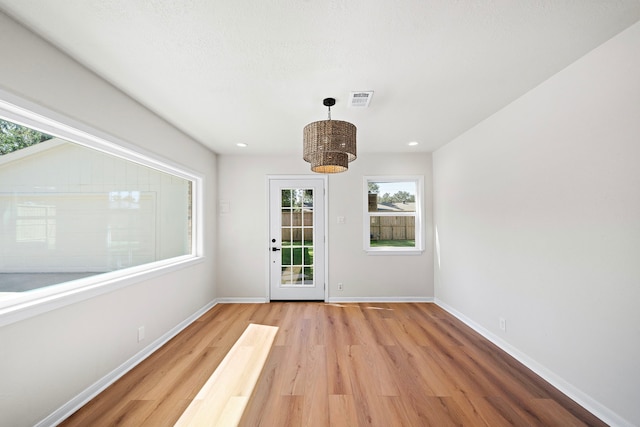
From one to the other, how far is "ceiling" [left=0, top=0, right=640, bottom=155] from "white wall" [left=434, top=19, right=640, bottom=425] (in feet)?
0.83

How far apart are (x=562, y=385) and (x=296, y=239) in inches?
130

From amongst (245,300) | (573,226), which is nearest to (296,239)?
(245,300)

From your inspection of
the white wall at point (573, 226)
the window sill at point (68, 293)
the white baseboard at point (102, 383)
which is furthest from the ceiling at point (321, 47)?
the white baseboard at point (102, 383)

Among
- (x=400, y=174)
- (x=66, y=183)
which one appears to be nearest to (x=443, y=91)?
(x=400, y=174)

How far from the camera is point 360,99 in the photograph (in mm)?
2266

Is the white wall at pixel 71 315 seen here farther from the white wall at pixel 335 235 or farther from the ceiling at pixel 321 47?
the white wall at pixel 335 235

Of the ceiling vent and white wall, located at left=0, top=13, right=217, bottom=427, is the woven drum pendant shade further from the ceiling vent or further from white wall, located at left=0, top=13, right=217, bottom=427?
white wall, located at left=0, top=13, right=217, bottom=427

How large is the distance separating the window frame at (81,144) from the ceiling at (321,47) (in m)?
0.46

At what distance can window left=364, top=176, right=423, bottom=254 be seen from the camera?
4.16m

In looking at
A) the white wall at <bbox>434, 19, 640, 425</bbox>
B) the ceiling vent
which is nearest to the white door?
the ceiling vent

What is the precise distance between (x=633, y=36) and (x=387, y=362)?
2.84m

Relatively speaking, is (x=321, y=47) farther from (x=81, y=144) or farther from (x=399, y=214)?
(x=399, y=214)

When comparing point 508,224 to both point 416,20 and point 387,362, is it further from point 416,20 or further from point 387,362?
point 416,20

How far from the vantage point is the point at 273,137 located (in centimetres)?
330
